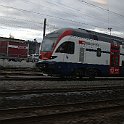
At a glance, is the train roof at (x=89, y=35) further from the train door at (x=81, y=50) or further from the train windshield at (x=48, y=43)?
the train door at (x=81, y=50)

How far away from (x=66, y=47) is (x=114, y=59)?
220 inches

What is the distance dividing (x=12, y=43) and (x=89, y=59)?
34.7 metres

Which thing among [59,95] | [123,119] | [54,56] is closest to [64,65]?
[54,56]

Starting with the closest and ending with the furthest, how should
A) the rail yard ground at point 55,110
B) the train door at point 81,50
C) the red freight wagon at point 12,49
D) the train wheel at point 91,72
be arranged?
1. the rail yard ground at point 55,110
2. the train door at point 81,50
3. the train wheel at point 91,72
4. the red freight wagon at point 12,49

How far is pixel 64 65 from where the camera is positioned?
69.4 feet

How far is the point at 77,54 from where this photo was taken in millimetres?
21734

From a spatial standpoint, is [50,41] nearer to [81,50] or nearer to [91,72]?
[81,50]

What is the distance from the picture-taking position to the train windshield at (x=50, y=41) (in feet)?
69.5

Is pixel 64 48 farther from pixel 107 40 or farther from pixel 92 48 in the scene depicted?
pixel 107 40

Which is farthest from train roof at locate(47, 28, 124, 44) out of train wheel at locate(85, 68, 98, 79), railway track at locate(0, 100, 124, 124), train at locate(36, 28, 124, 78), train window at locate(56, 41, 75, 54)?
railway track at locate(0, 100, 124, 124)

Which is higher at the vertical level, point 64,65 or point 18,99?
point 64,65

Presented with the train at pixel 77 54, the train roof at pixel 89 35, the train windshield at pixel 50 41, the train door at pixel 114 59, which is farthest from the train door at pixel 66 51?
the train door at pixel 114 59

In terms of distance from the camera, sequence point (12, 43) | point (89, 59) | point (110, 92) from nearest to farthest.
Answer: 1. point (110, 92)
2. point (89, 59)
3. point (12, 43)

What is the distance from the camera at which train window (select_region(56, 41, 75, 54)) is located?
68.7ft
